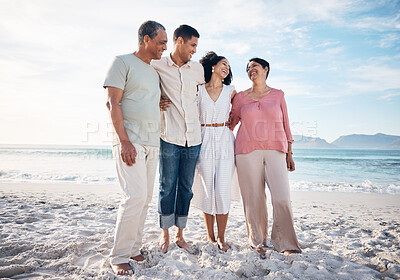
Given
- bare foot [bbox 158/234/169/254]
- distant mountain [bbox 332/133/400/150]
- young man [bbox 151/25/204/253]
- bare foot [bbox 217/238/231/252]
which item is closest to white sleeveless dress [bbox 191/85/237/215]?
young man [bbox 151/25/204/253]

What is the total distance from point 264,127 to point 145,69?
1396 mm

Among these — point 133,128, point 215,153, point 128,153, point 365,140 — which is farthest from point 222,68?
point 365,140

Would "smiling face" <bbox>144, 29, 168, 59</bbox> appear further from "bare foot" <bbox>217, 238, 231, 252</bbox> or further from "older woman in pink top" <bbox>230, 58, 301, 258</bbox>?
"bare foot" <bbox>217, 238, 231, 252</bbox>

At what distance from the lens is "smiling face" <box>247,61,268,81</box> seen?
2.87 m

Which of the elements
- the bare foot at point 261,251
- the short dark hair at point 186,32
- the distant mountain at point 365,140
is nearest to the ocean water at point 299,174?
the bare foot at point 261,251

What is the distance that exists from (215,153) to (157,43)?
49.6 inches

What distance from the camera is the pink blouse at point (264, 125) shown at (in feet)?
8.96

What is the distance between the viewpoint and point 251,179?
2.75 m

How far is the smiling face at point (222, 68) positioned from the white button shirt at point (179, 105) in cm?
34

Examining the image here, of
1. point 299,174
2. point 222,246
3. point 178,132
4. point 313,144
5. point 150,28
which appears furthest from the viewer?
point 313,144

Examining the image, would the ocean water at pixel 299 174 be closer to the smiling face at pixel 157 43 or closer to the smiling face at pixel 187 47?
the smiling face at pixel 187 47

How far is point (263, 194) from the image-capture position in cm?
279

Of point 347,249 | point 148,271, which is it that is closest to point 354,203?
point 347,249

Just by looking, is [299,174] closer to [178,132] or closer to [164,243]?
[164,243]
